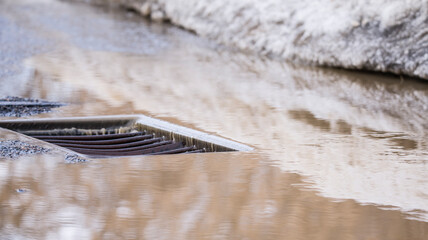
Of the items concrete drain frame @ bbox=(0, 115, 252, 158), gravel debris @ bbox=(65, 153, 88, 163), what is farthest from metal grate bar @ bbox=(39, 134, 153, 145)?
gravel debris @ bbox=(65, 153, 88, 163)

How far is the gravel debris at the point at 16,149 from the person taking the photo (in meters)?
2.11

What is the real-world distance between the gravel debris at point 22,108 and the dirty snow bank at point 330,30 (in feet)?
6.26

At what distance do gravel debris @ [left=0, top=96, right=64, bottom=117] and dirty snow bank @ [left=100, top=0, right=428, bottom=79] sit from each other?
1.91 metres

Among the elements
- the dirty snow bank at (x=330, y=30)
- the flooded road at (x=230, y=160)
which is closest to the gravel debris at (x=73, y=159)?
the flooded road at (x=230, y=160)

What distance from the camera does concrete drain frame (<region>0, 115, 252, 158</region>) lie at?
2355 mm

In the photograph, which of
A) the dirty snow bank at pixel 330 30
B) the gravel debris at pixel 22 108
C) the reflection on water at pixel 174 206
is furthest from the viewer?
the dirty snow bank at pixel 330 30

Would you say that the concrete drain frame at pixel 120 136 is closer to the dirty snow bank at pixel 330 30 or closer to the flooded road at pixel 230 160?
the flooded road at pixel 230 160

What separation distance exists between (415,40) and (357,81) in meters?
0.39

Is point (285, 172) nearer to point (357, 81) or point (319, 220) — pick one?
point (319, 220)

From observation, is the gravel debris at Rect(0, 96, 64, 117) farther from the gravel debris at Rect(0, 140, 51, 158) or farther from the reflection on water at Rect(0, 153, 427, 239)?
the reflection on water at Rect(0, 153, 427, 239)

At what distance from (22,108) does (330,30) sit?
2.13 meters

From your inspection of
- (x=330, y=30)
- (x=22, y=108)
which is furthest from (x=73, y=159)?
(x=330, y=30)

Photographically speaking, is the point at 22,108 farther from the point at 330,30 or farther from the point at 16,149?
the point at 330,30

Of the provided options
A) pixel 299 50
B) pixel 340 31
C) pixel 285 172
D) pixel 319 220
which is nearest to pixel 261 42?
→ pixel 299 50
